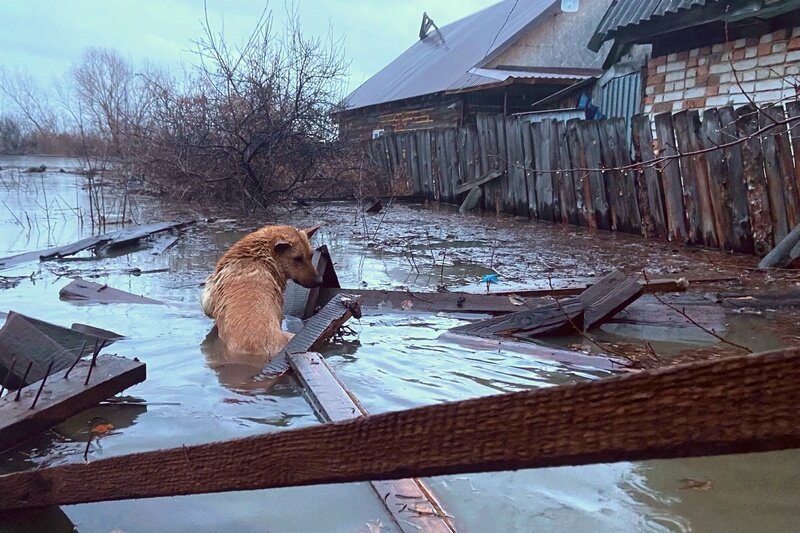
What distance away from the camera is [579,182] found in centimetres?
1293

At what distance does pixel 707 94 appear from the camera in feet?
48.0

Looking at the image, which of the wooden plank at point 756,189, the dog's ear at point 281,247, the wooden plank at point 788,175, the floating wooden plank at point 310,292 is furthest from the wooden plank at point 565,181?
the dog's ear at point 281,247

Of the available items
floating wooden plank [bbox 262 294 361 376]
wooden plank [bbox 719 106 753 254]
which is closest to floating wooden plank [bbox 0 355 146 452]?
floating wooden plank [bbox 262 294 361 376]

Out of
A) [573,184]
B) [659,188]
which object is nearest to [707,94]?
[573,184]

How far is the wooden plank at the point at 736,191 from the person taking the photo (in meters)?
9.16

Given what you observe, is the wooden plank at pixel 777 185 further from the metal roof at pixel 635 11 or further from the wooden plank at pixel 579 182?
the metal roof at pixel 635 11

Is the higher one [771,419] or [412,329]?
[771,419]

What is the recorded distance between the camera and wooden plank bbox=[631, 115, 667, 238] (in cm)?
1086

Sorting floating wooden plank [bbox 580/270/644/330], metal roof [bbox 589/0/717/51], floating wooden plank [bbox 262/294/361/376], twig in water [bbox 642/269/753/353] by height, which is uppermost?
metal roof [bbox 589/0/717/51]

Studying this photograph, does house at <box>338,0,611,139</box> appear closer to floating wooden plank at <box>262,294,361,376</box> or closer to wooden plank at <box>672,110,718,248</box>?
wooden plank at <box>672,110,718,248</box>

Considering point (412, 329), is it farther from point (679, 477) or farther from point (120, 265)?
point (120, 265)

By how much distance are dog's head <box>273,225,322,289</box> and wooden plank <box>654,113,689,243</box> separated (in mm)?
6166

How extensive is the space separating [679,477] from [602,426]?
2021 millimetres

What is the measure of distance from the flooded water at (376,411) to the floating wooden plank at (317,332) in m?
0.20
